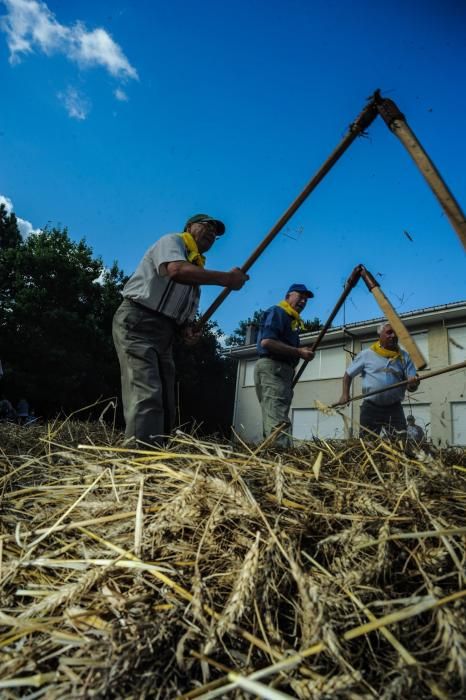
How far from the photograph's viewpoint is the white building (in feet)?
46.9

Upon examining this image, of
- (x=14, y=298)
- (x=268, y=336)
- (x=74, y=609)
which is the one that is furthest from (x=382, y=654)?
(x=14, y=298)

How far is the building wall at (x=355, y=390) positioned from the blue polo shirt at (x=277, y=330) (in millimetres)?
6891

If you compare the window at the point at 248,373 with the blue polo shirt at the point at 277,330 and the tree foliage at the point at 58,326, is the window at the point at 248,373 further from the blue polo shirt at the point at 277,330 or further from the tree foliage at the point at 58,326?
the blue polo shirt at the point at 277,330

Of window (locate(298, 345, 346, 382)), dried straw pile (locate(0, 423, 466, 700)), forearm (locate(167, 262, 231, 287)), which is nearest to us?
dried straw pile (locate(0, 423, 466, 700))

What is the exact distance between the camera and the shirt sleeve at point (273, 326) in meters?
4.68

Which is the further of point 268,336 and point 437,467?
point 268,336

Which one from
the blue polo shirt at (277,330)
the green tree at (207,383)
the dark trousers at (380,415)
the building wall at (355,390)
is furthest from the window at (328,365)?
the blue polo shirt at (277,330)

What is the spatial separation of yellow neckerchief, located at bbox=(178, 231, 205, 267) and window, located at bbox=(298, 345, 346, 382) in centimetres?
1556

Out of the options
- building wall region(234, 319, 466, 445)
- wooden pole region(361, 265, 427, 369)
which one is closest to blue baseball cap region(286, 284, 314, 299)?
wooden pole region(361, 265, 427, 369)

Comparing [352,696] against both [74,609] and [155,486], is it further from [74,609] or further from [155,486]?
[155,486]

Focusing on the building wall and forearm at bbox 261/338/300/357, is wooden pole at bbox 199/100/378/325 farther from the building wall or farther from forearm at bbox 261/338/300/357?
the building wall

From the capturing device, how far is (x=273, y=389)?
4.48 meters

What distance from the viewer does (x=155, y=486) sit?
4.25ft

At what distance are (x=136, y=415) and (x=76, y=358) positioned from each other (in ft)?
62.2
